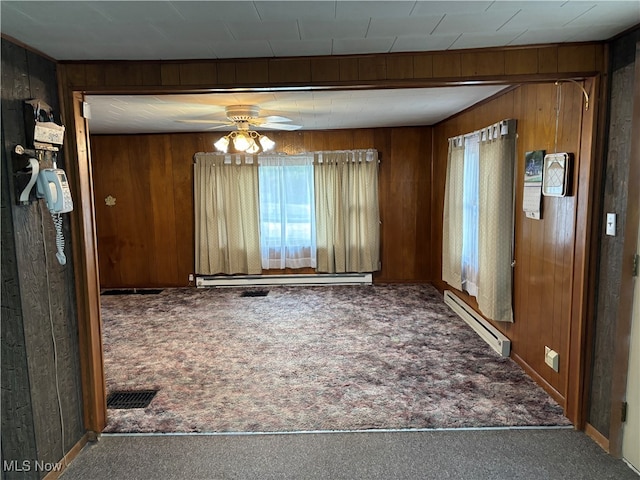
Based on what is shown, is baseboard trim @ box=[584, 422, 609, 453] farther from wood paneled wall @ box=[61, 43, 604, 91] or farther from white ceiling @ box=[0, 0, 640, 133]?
white ceiling @ box=[0, 0, 640, 133]

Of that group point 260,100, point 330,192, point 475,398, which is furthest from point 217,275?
point 475,398

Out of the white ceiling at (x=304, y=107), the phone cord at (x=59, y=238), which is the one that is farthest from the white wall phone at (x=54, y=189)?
the white ceiling at (x=304, y=107)

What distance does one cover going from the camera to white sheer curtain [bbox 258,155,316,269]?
5.97 meters

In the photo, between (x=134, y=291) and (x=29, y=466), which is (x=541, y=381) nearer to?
(x=29, y=466)

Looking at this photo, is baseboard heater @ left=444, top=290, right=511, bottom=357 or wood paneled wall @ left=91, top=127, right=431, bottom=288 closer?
baseboard heater @ left=444, top=290, right=511, bottom=357

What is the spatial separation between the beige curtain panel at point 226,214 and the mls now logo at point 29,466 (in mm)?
3976

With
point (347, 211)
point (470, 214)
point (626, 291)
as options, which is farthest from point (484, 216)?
point (347, 211)

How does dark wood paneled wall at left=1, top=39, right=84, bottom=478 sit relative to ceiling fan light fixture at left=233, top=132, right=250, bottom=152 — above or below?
below

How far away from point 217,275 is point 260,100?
3266mm

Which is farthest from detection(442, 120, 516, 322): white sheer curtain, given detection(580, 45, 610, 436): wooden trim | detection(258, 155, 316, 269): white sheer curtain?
detection(258, 155, 316, 269): white sheer curtain

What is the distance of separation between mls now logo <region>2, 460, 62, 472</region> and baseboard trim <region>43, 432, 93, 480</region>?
0.05 ft

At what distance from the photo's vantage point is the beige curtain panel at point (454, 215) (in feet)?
15.1

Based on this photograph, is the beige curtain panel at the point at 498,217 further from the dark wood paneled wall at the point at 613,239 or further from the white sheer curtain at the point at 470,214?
the dark wood paneled wall at the point at 613,239

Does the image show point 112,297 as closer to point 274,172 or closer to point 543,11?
point 274,172
